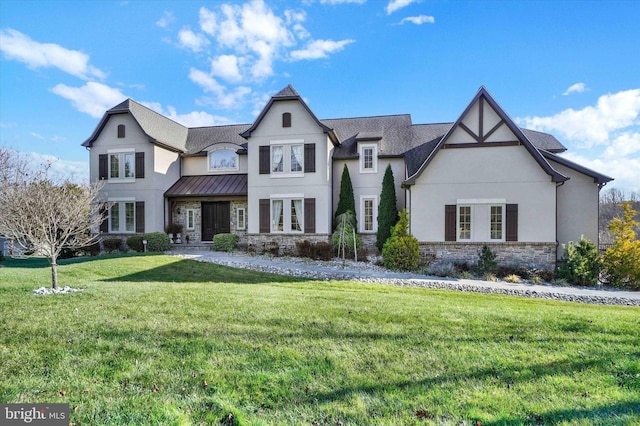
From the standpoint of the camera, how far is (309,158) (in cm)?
1870

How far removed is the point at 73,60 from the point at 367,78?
13398 mm

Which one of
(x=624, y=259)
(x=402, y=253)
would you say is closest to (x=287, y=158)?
(x=402, y=253)

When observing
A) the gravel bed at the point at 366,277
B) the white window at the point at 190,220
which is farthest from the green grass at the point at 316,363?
the white window at the point at 190,220

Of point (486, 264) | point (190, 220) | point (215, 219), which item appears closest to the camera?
point (486, 264)

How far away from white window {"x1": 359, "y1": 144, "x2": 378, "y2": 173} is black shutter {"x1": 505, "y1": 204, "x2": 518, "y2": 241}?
7.50m

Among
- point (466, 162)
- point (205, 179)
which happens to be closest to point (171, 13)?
point (205, 179)

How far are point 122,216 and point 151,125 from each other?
238 inches

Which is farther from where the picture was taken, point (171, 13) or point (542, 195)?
point (542, 195)

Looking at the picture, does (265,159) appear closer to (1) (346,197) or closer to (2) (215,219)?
(1) (346,197)

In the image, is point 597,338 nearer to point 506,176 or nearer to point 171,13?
point 506,176

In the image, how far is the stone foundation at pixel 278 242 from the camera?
1855cm

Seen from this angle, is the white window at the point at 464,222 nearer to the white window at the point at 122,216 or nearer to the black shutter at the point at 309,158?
the black shutter at the point at 309,158

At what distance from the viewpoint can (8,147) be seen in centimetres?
2405

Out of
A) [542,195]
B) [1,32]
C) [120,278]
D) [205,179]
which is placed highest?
[1,32]
